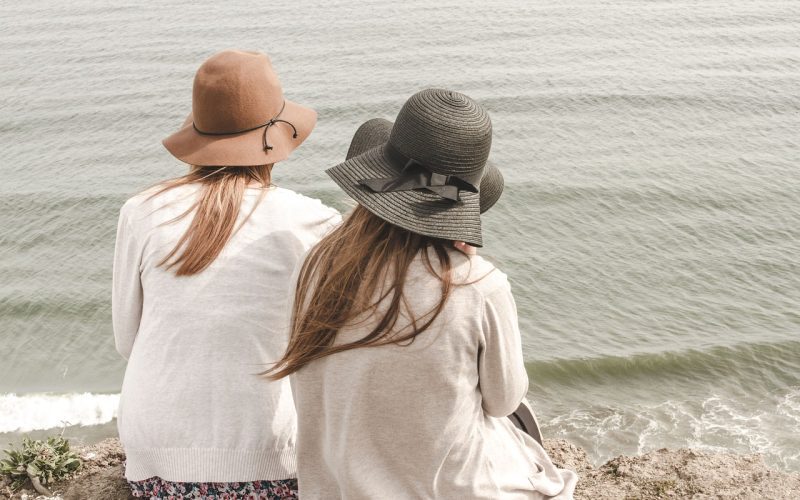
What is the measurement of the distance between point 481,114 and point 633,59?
16.9m

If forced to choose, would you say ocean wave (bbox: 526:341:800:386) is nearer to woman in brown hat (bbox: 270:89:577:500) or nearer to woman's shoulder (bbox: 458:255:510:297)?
woman in brown hat (bbox: 270:89:577:500)

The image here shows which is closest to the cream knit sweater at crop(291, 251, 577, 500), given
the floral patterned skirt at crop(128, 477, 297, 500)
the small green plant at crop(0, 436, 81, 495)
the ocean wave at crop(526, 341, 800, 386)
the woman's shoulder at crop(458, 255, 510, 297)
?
the woman's shoulder at crop(458, 255, 510, 297)

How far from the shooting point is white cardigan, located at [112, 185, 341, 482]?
2.81m

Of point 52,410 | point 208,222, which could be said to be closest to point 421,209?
point 208,222

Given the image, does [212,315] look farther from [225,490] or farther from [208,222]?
[225,490]

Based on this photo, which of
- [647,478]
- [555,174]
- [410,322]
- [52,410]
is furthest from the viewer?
[555,174]

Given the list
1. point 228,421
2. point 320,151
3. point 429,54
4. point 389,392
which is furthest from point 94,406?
point 429,54

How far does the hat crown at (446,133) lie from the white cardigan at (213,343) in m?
0.64

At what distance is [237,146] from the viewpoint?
3.04m

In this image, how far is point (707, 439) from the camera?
687 centimetres

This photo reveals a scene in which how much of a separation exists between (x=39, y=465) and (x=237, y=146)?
2936 millimetres

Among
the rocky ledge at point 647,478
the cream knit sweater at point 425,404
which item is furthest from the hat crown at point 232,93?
the rocky ledge at point 647,478

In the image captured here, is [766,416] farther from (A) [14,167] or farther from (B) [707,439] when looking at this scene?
(A) [14,167]

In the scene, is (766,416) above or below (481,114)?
below
